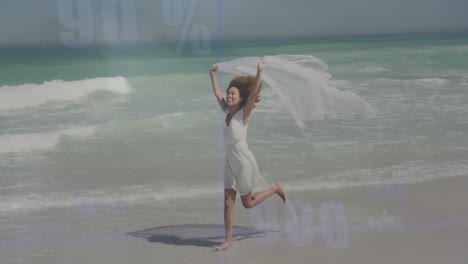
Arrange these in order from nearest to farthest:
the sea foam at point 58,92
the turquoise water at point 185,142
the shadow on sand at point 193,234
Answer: the shadow on sand at point 193,234, the turquoise water at point 185,142, the sea foam at point 58,92

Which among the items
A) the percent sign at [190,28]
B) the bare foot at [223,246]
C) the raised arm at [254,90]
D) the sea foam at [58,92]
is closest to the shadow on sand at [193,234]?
the bare foot at [223,246]

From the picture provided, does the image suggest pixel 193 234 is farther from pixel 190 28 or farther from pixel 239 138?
pixel 190 28

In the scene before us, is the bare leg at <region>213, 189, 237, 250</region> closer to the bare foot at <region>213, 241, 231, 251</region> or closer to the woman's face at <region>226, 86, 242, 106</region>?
the bare foot at <region>213, 241, 231, 251</region>

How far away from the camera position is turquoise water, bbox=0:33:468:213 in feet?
19.6

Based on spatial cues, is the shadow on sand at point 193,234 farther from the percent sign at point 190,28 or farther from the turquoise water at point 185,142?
the percent sign at point 190,28

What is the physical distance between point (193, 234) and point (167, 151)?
10.6 ft

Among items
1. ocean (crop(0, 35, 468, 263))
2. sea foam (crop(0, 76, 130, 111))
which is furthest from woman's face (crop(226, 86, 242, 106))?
sea foam (crop(0, 76, 130, 111))

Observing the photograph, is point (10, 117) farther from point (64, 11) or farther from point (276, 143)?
point (64, 11)

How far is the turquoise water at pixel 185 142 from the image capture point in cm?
597

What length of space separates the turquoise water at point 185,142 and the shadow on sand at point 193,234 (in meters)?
0.82

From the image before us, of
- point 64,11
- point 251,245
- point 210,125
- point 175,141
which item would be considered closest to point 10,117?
point 210,125

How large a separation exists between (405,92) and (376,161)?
7.76 m

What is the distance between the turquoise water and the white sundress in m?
1.55

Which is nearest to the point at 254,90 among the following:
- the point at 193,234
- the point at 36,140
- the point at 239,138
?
the point at 239,138
